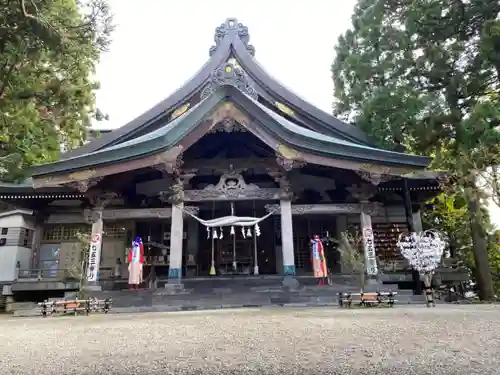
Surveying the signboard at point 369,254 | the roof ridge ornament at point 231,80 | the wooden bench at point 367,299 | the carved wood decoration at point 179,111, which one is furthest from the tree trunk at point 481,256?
the carved wood decoration at point 179,111

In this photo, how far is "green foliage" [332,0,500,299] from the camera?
1193 centimetres

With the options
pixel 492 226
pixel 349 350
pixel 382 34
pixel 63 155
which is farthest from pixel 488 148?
pixel 63 155

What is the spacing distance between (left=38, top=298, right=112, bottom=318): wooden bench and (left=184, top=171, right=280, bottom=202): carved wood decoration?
4.40 metres

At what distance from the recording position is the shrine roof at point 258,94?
15383mm

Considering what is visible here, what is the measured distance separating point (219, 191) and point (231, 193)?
432mm

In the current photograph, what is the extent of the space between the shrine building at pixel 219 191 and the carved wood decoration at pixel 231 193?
0.12ft

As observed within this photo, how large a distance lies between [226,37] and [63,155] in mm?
9378

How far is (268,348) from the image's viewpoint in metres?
4.52

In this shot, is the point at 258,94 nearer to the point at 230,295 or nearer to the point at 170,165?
the point at 170,165

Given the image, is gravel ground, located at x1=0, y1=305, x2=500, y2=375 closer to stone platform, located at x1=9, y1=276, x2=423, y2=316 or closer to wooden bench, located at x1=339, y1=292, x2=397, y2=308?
wooden bench, located at x1=339, y1=292, x2=397, y2=308

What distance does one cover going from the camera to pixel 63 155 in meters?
14.5

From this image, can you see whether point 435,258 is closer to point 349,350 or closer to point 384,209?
point 384,209

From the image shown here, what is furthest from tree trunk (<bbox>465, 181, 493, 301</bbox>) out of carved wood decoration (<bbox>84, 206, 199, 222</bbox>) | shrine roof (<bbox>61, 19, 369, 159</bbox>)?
carved wood decoration (<bbox>84, 206, 199, 222</bbox>)

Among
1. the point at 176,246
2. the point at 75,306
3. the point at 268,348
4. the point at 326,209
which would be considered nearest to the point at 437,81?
the point at 326,209
